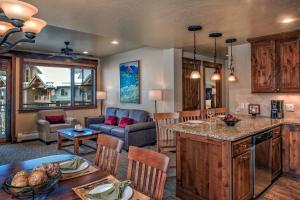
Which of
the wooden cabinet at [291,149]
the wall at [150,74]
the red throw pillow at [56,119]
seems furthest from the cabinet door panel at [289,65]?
the red throw pillow at [56,119]

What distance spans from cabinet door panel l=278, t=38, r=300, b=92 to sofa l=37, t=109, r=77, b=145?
550 cm

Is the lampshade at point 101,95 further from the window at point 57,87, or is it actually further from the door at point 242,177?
the door at point 242,177

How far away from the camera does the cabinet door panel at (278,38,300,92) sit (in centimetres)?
354

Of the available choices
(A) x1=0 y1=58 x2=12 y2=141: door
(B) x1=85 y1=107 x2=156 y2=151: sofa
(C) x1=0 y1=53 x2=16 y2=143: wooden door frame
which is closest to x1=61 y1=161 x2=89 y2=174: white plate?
(B) x1=85 y1=107 x2=156 y2=151: sofa

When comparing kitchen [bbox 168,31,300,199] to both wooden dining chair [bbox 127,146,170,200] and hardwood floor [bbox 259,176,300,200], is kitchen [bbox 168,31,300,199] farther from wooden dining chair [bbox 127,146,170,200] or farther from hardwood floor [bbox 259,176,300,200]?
wooden dining chair [bbox 127,146,170,200]

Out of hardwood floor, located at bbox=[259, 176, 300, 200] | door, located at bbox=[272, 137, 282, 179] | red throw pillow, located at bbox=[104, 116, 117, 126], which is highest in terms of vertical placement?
red throw pillow, located at bbox=[104, 116, 117, 126]

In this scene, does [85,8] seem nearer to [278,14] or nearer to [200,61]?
[278,14]

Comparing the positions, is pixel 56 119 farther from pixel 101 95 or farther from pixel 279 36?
pixel 279 36

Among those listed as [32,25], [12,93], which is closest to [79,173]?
[32,25]

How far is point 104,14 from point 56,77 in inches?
197

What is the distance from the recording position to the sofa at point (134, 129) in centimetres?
498

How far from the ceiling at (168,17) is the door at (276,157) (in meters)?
1.86

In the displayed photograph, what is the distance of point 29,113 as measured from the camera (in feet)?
21.0

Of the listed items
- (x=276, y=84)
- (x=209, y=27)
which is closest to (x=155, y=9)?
(x=209, y=27)
